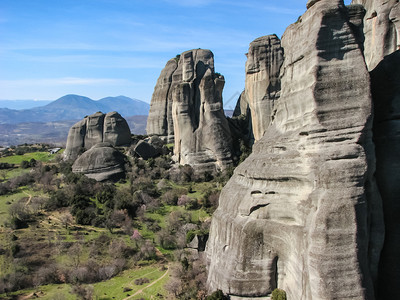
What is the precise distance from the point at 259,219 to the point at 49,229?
1993 centimetres

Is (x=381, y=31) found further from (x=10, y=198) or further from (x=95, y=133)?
(x=95, y=133)

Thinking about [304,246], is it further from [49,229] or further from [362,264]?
[49,229]

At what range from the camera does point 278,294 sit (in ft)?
39.6

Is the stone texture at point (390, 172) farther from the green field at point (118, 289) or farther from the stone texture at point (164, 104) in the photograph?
the stone texture at point (164, 104)

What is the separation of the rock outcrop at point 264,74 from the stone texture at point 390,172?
79.7 ft

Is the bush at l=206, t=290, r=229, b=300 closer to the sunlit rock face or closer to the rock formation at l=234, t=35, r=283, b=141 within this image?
the sunlit rock face

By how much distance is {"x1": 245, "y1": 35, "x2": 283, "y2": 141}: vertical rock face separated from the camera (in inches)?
1447

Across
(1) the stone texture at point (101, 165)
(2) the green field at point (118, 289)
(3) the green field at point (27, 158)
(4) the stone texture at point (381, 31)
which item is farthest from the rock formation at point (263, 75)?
(3) the green field at point (27, 158)

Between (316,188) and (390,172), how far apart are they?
3223 mm

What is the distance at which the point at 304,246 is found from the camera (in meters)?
10.7

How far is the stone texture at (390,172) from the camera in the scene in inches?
461

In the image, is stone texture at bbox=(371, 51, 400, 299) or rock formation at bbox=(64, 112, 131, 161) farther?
rock formation at bbox=(64, 112, 131, 161)

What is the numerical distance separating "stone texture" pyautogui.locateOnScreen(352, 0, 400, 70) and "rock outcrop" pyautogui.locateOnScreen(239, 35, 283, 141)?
1845 cm

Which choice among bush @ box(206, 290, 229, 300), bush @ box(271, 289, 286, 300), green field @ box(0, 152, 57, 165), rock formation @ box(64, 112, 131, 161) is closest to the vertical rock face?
rock formation @ box(64, 112, 131, 161)
